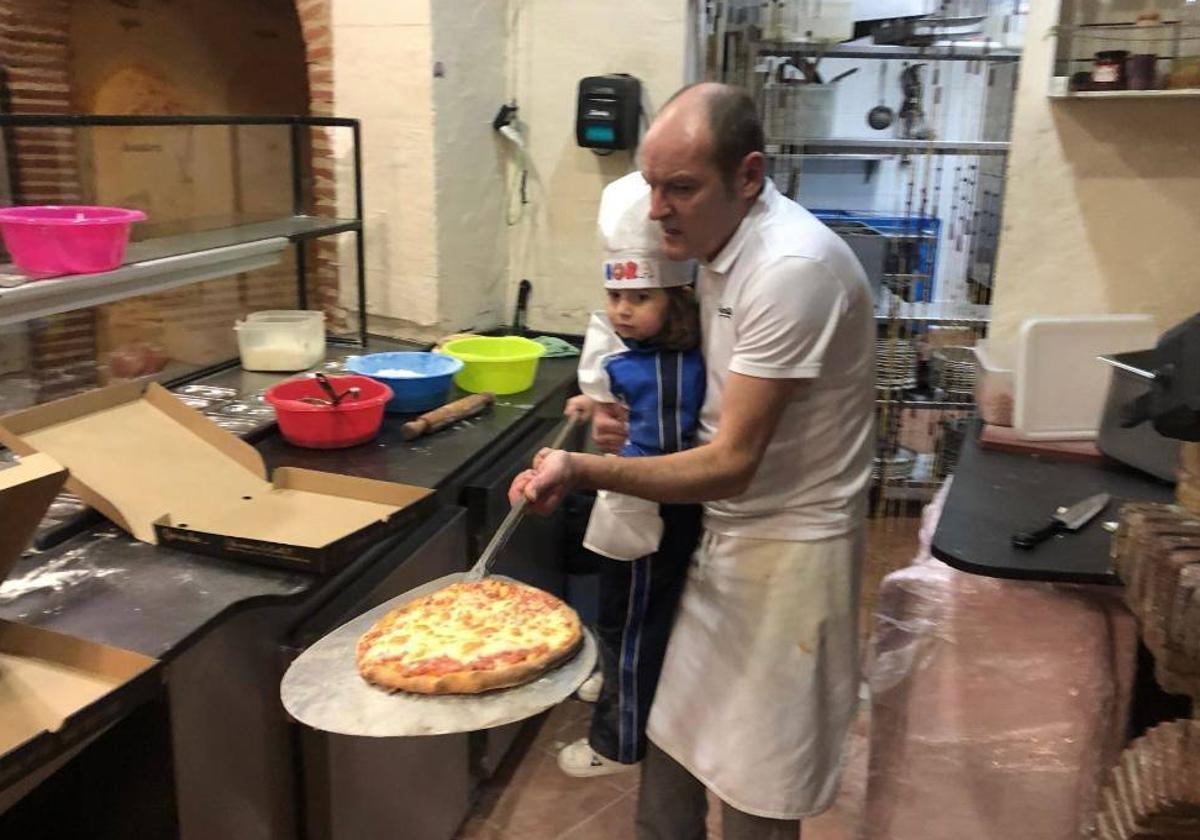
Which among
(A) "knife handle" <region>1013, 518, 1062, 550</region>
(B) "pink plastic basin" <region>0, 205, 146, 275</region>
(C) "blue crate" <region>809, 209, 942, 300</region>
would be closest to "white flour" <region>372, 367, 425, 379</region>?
(B) "pink plastic basin" <region>0, 205, 146, 275</region>

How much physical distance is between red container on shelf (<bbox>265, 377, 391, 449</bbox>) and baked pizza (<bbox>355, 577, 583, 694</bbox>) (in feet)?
2.04

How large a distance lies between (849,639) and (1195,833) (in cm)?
57

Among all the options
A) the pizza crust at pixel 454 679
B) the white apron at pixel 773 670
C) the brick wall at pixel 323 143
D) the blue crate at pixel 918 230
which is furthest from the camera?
the blue crate at pixel 918 230

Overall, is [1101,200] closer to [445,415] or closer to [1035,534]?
[1035,534]

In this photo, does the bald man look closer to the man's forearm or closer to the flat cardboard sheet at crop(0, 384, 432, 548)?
the man's forearm

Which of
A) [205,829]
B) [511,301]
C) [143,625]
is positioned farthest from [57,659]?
[511,301]

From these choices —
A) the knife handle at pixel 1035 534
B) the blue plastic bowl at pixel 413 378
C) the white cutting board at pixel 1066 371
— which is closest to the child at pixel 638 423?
the knife handle at pixel 1035 534

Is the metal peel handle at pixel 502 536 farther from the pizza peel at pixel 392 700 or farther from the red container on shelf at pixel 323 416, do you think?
the red container on shelf at pixel 323 416

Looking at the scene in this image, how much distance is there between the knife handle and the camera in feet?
5.26

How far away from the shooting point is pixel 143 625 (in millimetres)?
1289

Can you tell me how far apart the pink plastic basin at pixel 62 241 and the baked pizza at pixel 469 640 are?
85 cm

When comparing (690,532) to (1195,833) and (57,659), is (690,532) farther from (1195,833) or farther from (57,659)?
(57,659)

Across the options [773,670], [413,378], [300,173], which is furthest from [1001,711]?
[300,173]

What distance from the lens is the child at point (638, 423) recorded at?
1.49m
